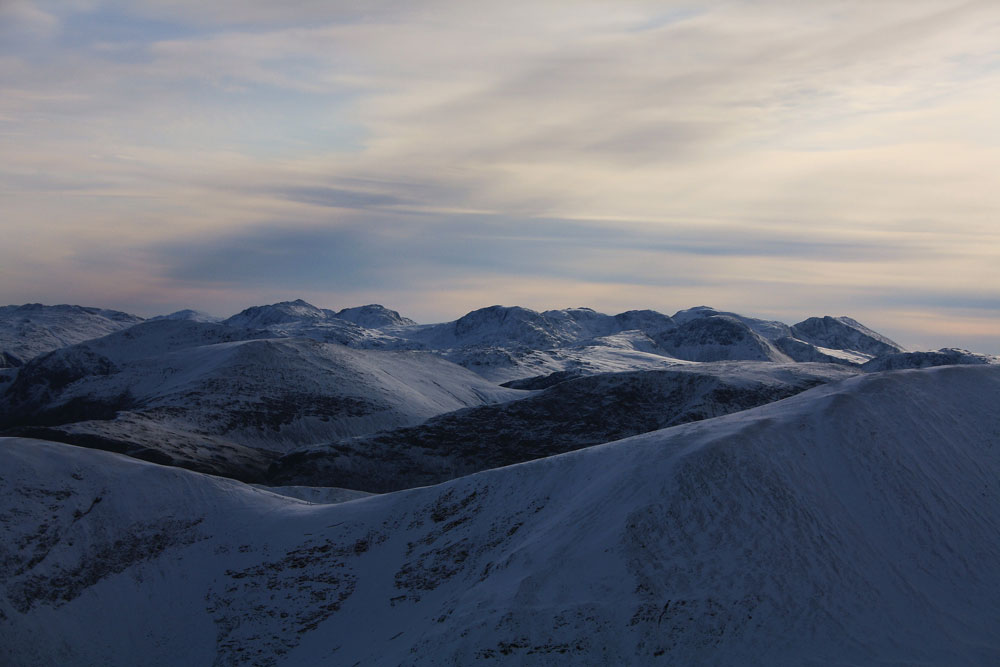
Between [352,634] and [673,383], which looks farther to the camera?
[673,383]

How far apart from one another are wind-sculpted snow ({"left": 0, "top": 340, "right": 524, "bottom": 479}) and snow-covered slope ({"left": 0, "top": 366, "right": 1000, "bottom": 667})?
35.5 meters

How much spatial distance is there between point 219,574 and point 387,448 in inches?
1779

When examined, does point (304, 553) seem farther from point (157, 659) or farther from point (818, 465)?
point (818, 465)

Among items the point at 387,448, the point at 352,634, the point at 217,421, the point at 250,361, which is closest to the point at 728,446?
the point at 352,634

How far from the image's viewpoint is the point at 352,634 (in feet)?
118

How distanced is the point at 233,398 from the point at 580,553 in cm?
8631

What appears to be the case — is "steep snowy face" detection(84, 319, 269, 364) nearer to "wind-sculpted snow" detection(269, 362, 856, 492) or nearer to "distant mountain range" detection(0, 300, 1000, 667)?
"wind-sculpted snow" detection(269, 362, 856, 492)

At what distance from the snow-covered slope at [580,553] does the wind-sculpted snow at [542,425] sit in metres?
31.9

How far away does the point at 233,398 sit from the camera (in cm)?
10931

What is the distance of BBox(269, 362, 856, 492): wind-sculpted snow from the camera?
81.7 meters

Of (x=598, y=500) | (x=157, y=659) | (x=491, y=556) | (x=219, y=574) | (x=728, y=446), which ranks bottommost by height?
(x=157, y=659)

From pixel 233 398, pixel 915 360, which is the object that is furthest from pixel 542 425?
pixel 915 360

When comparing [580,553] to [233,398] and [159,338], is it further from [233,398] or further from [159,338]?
[159,338]

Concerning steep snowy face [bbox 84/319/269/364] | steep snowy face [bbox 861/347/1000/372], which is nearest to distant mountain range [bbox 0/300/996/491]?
steep snowy face [bbox 84/319/269/364]
